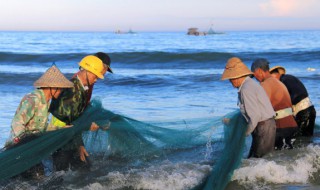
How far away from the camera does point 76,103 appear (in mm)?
5145

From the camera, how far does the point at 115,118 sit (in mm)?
5656

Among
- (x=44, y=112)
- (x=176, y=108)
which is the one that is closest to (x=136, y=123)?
(x=44, y=112)

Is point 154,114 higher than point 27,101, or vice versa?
point 27,101

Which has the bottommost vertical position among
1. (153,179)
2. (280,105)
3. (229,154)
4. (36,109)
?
(153,179)

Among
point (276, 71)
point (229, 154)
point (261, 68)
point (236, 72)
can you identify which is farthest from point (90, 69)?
point (276, 71)

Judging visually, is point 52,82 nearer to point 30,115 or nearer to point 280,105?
point 30,115

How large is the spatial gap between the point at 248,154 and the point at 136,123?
1.59 meters

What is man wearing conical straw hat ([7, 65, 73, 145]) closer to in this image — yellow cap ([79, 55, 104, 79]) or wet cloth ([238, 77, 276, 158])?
yellow cap ([79, 55, 104, 79])

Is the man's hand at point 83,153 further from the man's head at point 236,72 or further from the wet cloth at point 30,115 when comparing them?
the man's head at point 236,72

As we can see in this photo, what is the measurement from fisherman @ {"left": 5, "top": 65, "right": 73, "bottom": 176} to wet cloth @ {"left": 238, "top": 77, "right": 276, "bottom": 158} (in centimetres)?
184

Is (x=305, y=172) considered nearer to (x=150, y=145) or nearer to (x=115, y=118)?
(x=150, y=145)

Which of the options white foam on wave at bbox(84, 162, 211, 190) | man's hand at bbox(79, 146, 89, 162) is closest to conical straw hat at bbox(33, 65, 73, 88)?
man's hand at bbox(79, 146, 89, 162)

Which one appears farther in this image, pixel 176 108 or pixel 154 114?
pixel 176 108

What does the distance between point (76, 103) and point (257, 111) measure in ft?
6.32
